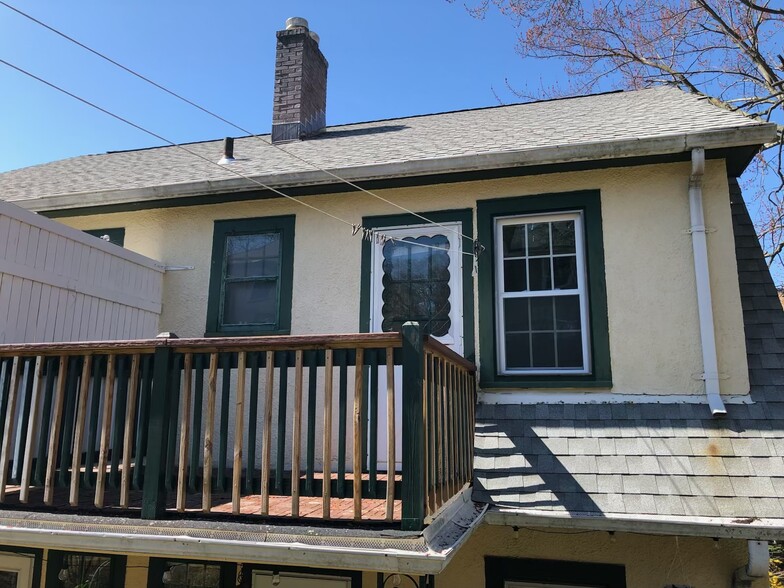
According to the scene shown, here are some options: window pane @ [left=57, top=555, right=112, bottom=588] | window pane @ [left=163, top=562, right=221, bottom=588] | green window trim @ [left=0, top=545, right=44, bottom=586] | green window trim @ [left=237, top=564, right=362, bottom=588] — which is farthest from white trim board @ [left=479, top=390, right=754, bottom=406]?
green window trim @ [left=0, top=545, right=44, bottom=586]

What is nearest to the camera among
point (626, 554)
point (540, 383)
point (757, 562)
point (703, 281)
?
point (757, 562)

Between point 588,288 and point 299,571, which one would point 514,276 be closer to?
point 588,288

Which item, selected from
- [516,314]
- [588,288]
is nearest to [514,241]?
[516,314]

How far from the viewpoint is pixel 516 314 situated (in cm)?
571

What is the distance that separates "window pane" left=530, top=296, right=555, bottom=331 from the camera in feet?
18.4

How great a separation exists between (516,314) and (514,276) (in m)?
0.37

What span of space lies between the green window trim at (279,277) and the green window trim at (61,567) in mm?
2263

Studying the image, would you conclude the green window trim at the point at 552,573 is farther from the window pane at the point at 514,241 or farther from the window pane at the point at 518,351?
the window pane at the point at 514,241

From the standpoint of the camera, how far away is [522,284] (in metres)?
5.76

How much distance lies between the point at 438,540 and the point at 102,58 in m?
4.52

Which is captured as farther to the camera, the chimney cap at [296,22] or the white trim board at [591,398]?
the chimney cap at [296,22]

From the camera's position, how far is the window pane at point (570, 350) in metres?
5.49

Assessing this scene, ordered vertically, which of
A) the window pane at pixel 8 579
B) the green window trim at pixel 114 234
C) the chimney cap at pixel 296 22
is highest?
the chimney cap at pixel 296 22

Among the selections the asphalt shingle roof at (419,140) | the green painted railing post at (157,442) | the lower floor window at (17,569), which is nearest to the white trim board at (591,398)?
the asphalt shingle roof at (419,140)
